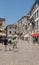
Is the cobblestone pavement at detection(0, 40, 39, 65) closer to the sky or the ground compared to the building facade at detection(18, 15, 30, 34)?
closer to the ground

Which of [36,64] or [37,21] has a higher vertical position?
[37,21]

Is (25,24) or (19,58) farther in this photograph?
(25,24)

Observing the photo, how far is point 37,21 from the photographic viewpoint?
59531 millimetres

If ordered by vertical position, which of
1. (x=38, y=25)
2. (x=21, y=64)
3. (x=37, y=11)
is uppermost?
(x=37, y=11)

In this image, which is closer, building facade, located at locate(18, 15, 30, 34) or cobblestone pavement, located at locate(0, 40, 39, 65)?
cobblestone pavement, located at locate(0, 40, 39, 65)

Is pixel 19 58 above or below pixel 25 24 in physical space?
below

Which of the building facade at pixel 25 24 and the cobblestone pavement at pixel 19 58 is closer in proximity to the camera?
the cobblestone pavement at pixel 19 58

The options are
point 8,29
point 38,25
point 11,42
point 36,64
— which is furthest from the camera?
point 8,29

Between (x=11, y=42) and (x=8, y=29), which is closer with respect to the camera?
(x=11, y=42)

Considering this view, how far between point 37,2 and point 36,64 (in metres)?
48.7

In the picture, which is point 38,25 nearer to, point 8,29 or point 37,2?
point 37,2

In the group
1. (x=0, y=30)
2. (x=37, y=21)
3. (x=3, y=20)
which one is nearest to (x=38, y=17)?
(x=37, y=21)

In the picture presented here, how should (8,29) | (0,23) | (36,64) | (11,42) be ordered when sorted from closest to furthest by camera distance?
(36,64), (11,42), (0,23), (8,29)

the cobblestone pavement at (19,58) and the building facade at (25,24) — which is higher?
the building facade at (25,24)
